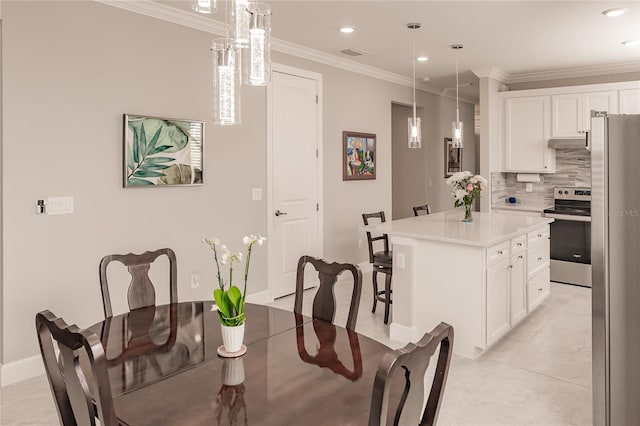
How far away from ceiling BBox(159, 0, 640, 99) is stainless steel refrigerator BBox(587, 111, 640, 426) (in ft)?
6.54

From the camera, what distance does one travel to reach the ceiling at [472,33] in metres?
3.87

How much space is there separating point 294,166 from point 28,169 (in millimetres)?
2654

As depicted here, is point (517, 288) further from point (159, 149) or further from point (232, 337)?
point (159, 149)

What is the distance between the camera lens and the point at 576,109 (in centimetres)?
600

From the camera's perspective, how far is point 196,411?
1.40 m

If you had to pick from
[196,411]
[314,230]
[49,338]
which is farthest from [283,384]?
[314,230]

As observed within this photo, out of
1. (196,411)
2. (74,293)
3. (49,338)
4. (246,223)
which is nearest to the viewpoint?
(196,411)

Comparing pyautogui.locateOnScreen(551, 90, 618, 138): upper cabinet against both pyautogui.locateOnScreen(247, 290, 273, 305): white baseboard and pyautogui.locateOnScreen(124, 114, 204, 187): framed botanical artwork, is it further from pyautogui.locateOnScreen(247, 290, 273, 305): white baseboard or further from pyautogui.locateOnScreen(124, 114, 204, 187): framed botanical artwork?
pyautogui.locateOnScreen(124, 114, 204, 187): framed botanical artwork

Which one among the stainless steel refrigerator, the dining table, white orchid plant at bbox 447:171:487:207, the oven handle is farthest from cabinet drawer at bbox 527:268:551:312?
the dining table

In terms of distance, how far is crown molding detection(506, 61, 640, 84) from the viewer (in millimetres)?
5926

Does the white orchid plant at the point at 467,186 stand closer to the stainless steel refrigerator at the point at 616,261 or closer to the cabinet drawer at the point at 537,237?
the cabinet drawer at the point at 537,237

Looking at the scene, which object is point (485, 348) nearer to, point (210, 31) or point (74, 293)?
point (74, 293)

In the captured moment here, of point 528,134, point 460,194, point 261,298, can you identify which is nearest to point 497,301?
point 460,194

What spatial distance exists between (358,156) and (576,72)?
313cm
